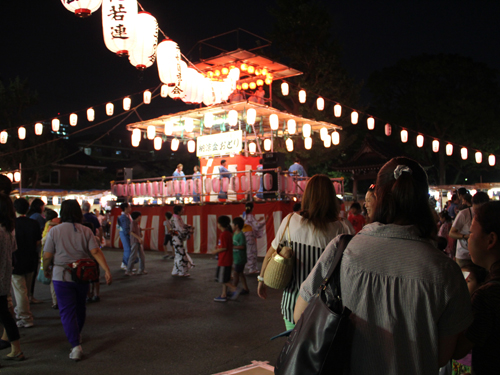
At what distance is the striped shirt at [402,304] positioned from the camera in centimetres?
154

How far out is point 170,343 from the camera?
17.0 ft

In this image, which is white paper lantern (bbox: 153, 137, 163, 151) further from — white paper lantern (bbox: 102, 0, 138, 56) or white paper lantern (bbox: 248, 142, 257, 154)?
white paper lantern (bbox: 102, 0, 138, 56)

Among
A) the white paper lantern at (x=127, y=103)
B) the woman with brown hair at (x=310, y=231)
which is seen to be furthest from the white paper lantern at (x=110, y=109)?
the woman with brown hair at (x=310, y=231)

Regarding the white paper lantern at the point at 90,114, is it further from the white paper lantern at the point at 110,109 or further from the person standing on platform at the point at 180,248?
the person standing on platform at the point at 180,248

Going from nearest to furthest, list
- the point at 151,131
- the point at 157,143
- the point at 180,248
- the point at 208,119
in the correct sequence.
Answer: the point at 180,248, the point at 208,119, the point at 151,131, the point at 157,143

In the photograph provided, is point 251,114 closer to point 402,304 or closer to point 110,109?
point 110,109

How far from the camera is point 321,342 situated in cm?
150

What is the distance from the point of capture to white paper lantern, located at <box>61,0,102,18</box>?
28.1ft

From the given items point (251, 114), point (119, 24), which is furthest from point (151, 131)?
point (119, 24)

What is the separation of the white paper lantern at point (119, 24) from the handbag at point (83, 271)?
6844 mm

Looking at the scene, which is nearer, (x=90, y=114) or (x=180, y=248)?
(x=180, y=248)

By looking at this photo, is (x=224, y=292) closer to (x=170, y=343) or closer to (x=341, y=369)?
(x=170, y=343)

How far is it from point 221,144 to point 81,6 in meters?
8.90

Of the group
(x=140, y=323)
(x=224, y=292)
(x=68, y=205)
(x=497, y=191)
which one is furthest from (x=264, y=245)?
(x=497, y=191)
